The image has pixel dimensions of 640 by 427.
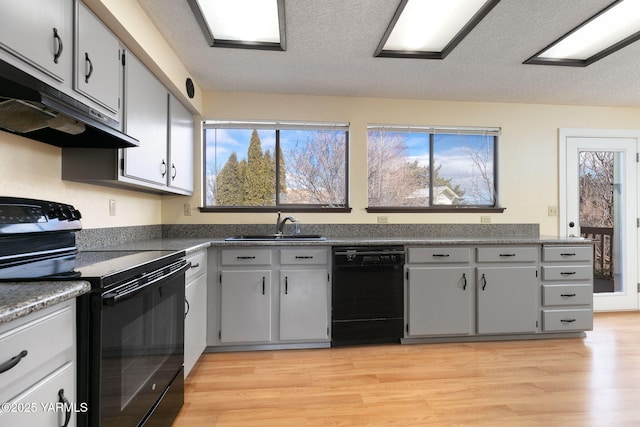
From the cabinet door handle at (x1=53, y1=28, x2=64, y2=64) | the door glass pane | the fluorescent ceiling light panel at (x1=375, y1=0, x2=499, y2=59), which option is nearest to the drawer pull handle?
the cabinet door handle at (x1=53, y1=28, x2=64, y2=64)

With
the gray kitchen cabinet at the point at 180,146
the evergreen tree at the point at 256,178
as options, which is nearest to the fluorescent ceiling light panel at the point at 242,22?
the gray kitchen cabinet at the point at 180,146

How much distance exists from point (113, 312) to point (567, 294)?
3.47 m

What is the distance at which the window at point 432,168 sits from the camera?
3.53 meters

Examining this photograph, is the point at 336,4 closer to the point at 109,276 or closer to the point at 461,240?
the point at 109,276

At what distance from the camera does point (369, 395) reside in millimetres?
2076

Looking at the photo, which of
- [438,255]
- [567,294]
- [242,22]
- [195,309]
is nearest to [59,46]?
[242,22]

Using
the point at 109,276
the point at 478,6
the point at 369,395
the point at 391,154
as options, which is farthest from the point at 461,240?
the point at 109,276

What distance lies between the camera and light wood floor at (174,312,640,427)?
1.86 m

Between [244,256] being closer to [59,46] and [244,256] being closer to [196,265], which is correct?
[196,265]

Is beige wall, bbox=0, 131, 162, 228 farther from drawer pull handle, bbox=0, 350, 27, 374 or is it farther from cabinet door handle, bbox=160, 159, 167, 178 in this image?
drawer pull handle, bbox=0, 350, 27, 374

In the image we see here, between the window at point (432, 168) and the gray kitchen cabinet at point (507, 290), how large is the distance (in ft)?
2.39

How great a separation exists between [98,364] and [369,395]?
5.07ft

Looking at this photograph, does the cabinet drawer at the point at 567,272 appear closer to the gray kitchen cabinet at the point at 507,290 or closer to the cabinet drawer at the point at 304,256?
the gray kitchen cabinet at the point at 507,290

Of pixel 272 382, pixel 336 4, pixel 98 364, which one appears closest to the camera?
pixel 98 364
